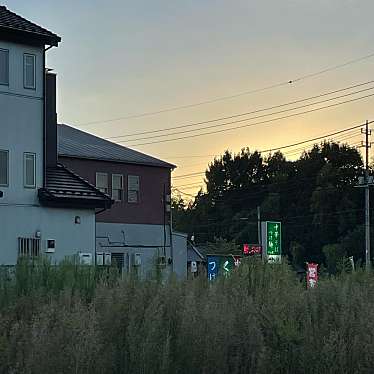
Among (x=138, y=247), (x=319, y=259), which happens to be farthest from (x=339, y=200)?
(x=138, y=247)

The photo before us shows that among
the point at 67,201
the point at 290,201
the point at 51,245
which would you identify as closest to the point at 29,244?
the point at 51,245

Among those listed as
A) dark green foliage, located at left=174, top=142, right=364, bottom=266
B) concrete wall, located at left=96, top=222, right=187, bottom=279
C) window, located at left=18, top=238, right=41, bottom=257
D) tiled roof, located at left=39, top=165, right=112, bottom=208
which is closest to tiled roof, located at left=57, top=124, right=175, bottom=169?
concrete wall, located at left=96, top=222, right=187, bottom=279

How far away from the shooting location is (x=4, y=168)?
29.5 meters

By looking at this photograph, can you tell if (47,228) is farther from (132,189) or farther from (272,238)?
(132,189)

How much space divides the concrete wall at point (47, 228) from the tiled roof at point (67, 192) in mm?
407

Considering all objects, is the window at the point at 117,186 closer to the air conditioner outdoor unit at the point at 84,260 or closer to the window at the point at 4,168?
the air conditioner outdoor unit at the point at 84,260

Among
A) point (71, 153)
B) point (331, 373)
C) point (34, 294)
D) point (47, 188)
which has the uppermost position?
point (71, 153)

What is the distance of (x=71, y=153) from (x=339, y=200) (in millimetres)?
44129

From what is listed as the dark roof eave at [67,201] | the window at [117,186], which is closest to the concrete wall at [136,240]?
the window at [117,186]

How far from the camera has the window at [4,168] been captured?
2942 centimetres

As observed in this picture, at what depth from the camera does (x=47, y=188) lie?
101 ft

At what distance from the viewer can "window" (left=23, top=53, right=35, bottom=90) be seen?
98.8 feet

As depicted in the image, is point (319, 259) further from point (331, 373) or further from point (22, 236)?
point (331, 373)

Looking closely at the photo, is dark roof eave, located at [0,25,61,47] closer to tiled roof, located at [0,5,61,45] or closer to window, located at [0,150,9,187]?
tiled roof, located at [0,5,61,45]
